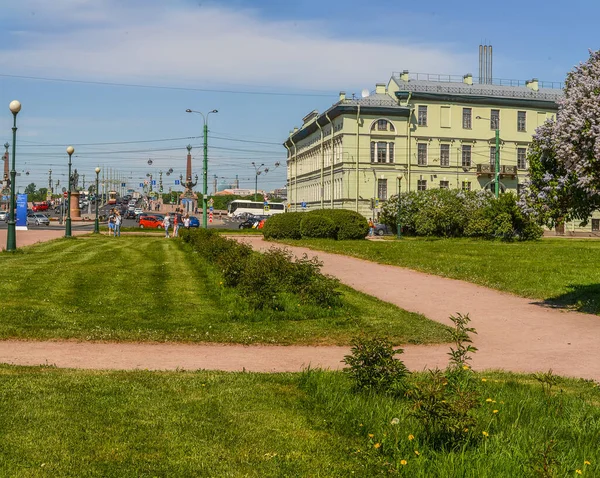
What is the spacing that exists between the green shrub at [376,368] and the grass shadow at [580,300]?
8.51 metres

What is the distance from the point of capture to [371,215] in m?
75.2

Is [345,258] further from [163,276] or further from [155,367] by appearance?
[155,367]

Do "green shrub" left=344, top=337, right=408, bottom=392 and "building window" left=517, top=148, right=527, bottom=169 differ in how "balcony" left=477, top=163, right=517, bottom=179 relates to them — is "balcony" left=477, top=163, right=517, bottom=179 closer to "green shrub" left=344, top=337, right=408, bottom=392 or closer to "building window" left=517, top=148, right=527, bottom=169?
"building window" left=517, top=148, right=527, bottom=169

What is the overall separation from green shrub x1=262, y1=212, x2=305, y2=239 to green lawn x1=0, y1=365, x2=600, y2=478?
35.5 metres

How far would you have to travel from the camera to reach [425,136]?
251ft

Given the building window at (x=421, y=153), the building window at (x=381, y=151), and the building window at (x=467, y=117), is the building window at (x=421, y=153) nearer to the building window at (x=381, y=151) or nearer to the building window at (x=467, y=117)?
the building window at (x=381, y=151)

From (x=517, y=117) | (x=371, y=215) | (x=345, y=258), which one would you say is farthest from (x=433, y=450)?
(x=517, y=117)

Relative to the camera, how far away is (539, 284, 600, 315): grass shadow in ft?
48.1

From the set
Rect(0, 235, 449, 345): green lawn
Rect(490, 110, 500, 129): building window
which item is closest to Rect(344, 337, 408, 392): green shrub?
Rect(0, 235, 449, 345): green lawn

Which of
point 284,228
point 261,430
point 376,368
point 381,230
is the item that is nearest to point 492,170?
point 381,230

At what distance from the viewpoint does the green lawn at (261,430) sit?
4.94 meters

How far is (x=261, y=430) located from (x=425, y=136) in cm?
7300

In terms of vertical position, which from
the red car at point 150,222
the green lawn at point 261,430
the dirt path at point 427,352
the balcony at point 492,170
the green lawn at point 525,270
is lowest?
the dirt path at point 427,352

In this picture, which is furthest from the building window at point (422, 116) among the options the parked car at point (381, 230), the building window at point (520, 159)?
the parked car at point (381, 230)
